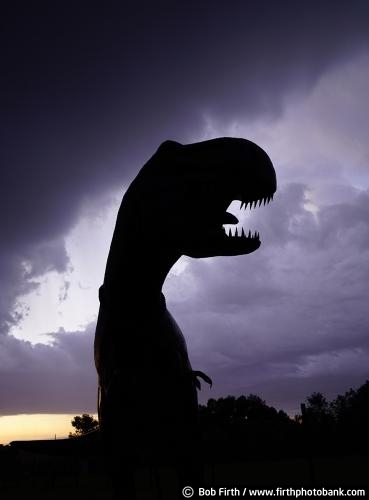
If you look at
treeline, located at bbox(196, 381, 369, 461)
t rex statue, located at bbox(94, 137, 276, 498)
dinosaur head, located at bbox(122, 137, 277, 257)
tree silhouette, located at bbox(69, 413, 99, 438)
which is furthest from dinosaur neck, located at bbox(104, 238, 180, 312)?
tree silhouette, located at bbox(69, 413, 99, 438)

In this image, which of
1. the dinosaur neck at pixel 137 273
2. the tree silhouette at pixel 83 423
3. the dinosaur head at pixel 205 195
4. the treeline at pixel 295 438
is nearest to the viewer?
the dinosaur head at pixel 205 195

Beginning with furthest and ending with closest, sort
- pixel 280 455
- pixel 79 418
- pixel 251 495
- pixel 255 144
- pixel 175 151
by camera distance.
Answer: pixel 79 418, pixel 280 455, pixel 251 495, pixel 175 151, pixel 255 144

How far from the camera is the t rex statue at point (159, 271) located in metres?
2.18

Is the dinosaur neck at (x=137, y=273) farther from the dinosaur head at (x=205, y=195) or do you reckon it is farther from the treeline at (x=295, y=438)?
the treeline at (x=295, y=438)

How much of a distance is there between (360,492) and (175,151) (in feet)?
11.4

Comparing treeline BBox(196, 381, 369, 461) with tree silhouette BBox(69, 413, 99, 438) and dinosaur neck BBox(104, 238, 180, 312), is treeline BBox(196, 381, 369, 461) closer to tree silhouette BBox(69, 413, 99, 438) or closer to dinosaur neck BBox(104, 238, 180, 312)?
dinosaur neck BBox(104, 238, 180, 312)

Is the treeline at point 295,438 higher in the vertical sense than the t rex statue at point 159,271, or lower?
lower

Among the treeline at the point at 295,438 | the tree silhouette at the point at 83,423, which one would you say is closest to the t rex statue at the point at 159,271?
the treeline at the point at 295,438

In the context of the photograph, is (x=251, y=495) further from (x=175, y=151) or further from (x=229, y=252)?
(x=175, y=151)

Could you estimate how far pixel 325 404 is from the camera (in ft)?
391

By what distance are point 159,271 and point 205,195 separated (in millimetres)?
569

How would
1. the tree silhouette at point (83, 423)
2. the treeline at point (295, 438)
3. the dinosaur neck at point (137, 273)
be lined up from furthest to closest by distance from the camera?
the tree silhouette at point (83, 423)
the treeline at point (295, 438)
the dinosaur neck at point (137, 273)

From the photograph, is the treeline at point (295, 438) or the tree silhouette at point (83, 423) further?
the tree silhouette at point (83, 423)

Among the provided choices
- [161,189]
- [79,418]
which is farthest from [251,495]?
[79,418]
